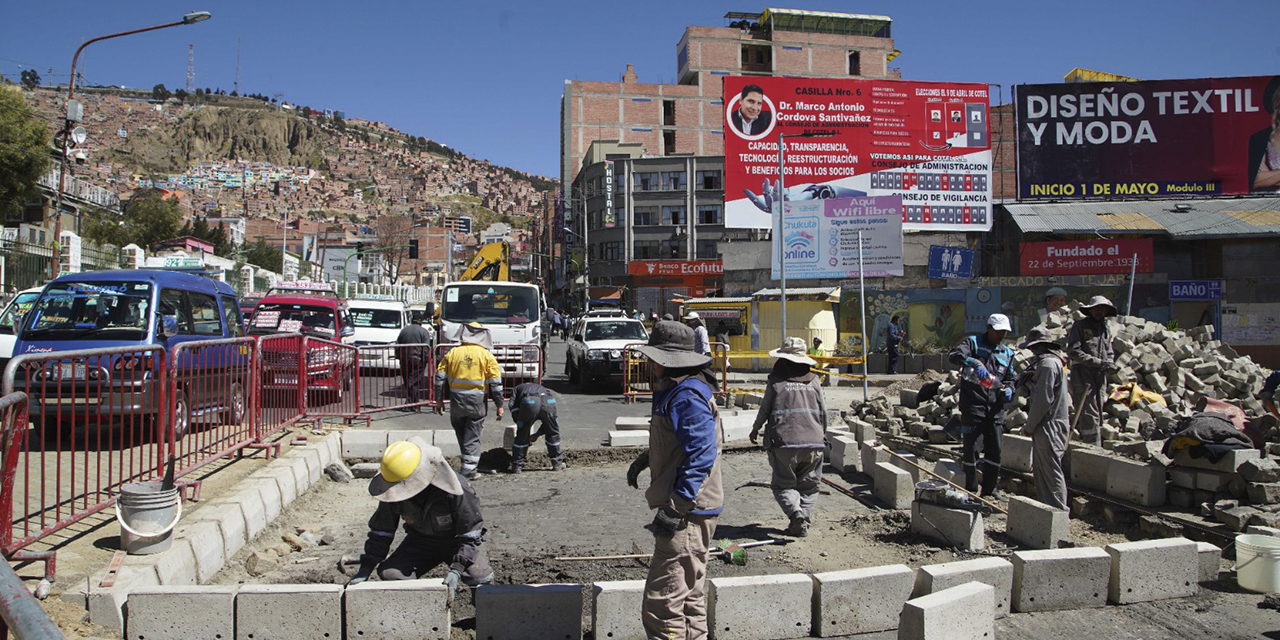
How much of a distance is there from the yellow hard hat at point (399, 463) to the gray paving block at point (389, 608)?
2.08 ft

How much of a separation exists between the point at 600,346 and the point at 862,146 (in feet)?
46.2

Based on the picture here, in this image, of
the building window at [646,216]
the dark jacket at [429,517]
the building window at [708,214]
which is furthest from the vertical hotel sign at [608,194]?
the dark jacket at [429,517]

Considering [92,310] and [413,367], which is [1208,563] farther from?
[413,367]

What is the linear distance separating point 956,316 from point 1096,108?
954cm

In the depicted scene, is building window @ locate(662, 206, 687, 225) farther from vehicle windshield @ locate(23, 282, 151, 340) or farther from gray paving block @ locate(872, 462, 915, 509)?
gray paving block @ locate(872, 462, 915, 509)

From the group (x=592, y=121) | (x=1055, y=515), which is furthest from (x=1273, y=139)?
(x=592, y=121)

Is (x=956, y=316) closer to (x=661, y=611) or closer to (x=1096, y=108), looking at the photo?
(x=1096, y=108)

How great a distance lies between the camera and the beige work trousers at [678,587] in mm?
3941

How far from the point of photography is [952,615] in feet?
13.8

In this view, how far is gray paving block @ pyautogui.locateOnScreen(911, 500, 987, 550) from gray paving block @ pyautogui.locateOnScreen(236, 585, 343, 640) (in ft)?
14.5

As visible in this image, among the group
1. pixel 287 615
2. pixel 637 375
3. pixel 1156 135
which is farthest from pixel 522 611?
pixel 1156 135

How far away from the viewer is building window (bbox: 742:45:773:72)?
7994 cm

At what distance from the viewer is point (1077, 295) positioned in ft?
83.8

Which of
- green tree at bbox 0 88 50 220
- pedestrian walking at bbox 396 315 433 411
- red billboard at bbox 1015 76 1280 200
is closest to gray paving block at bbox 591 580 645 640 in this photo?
pedestrian walking at bbox 396 315 433 411
